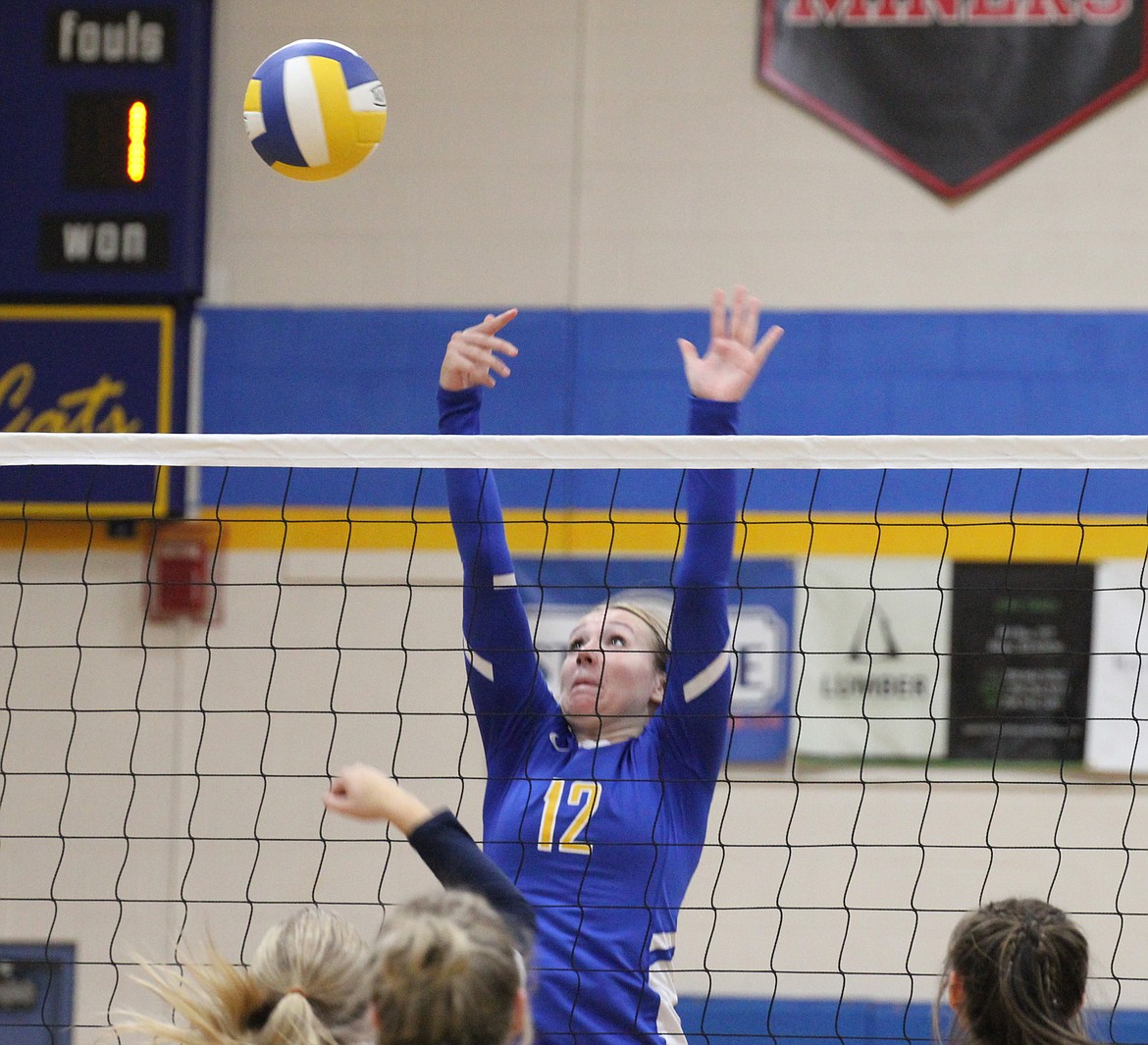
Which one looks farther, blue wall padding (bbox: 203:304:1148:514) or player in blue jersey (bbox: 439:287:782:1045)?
blue wall padding (bbox: 203:304:1148:514)

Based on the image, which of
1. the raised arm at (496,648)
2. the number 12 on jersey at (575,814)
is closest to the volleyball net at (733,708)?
the raised arm at (496,648)

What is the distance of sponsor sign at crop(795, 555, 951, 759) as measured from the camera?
5570 millimetres

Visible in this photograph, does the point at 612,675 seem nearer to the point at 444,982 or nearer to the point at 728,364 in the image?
the point at 728,364

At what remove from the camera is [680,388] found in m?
5.80

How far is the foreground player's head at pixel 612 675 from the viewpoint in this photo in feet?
9.41

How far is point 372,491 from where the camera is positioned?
585cm

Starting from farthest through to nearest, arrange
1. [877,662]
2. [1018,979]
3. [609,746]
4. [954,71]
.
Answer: [954,71]
[877,662]
[609,746]
[1018,979]

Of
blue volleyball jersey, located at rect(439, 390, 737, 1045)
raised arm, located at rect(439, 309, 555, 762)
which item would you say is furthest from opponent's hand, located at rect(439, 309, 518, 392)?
blue volleyball jersey, located at rect(439, 390, 737, 1045)

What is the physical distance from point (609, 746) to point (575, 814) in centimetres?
18

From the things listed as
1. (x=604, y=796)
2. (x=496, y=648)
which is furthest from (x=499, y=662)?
(x=604, y=796)

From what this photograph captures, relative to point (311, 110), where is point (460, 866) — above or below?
below

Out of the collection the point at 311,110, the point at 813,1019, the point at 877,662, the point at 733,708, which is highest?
the point at 311,110

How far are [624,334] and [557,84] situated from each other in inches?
39.8

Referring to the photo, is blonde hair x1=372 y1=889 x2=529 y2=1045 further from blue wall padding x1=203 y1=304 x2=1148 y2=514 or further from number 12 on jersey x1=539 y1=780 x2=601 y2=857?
blue wall padding x1=203 y1=304 x2=1148 y2=514
